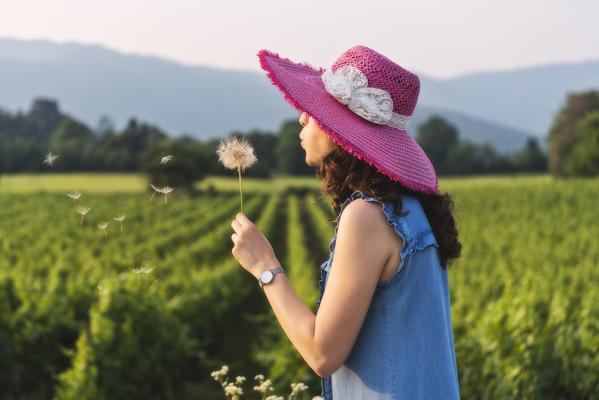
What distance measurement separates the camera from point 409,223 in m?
1.47

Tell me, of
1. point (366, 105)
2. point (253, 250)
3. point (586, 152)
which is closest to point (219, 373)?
point (253, 250)

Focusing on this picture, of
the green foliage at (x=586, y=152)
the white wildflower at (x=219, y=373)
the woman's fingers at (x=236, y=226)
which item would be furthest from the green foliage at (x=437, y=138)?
the woman's fingers at (x=236, y=226)

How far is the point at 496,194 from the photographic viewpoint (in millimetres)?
40062

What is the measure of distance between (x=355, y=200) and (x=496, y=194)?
41214mm

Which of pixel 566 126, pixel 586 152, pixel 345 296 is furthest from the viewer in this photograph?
pixel 566 126

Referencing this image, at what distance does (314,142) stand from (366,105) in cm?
18

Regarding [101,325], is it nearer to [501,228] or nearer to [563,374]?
[563,374]

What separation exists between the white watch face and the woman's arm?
8cm

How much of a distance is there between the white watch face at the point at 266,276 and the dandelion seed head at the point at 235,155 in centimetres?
35

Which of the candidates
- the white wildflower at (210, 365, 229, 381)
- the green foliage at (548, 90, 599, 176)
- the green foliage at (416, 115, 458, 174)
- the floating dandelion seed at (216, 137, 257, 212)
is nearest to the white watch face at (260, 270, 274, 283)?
the floating dandelion seed at (216, 137, 257, 212)

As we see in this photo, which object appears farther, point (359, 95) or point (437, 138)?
point (437, 138)

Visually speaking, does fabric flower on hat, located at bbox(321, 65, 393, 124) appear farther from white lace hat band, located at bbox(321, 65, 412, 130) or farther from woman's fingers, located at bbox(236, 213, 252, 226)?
woman's fingers, located at bbox(236, 213, 252, 226)

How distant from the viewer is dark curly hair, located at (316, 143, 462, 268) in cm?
150

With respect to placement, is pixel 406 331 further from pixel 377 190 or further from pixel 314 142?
pixel 314 142
